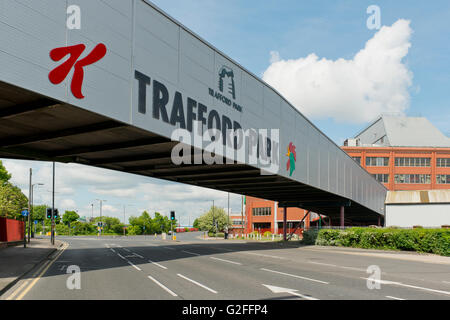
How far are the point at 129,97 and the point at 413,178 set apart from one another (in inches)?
3521

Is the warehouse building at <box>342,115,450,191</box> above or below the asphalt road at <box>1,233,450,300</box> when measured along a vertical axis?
above

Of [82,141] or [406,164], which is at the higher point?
[406,164]

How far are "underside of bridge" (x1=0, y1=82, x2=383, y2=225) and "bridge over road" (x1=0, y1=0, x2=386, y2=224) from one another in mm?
54

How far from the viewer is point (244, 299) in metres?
9.99

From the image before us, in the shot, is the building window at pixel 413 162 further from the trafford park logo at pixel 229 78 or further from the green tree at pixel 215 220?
the trafford park logo at pixel 229 78

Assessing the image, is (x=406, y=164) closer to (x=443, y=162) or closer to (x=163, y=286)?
(x=443, y=162)

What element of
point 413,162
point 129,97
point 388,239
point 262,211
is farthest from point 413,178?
point 129,97

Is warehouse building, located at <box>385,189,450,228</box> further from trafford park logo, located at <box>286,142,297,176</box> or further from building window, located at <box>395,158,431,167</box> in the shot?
building window, located at <box>395,158,431,167</box>

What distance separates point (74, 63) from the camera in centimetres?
1366

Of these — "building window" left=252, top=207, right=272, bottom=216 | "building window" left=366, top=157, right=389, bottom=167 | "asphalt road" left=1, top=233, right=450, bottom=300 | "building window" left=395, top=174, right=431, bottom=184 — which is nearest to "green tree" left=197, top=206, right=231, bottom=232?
"building window" left=252, top=207, right=272, bottom=216

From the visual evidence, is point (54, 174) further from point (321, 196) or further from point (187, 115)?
point (321, 196)

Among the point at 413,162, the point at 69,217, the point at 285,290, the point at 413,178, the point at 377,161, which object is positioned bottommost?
the point at 69,217

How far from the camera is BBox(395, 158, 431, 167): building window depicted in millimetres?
91812
